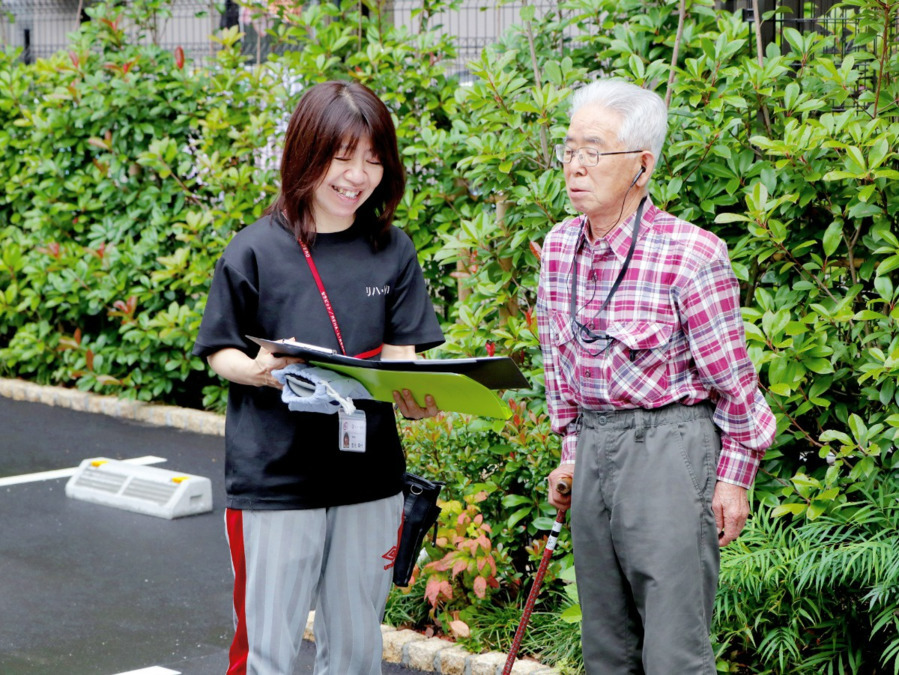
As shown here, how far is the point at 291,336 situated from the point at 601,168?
87cm

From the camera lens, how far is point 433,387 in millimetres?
2971

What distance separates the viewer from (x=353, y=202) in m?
3.13

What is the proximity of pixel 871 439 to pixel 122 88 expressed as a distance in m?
6.36

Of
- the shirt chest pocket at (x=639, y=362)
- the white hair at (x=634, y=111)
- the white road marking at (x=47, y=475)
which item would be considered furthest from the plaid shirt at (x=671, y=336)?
the white road marking at (x=47, y=475)

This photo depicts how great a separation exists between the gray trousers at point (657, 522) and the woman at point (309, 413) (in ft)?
1.53

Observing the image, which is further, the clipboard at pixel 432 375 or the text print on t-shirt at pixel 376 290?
the text print on t-shirt at pixel 376 290

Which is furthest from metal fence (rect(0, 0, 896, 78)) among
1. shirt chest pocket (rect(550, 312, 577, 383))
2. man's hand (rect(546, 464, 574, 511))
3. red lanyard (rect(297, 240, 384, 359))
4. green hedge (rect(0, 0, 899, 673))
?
red lanyard (rect(297, 240, 384, 359))

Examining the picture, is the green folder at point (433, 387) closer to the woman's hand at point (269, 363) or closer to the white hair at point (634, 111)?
the woman's hand at point (269, 363)

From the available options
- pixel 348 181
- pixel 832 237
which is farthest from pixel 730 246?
pixel 348 181

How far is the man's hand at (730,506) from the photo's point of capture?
307 cm

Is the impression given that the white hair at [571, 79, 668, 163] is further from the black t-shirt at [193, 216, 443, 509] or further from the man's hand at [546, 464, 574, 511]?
the man's hand at [546, 464, 574, 511]

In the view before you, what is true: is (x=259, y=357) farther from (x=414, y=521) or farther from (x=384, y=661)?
(x=384, y=661)

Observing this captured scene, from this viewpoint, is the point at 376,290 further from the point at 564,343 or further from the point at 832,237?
the point at 832,237

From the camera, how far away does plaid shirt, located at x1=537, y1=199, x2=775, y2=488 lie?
2.99 m
